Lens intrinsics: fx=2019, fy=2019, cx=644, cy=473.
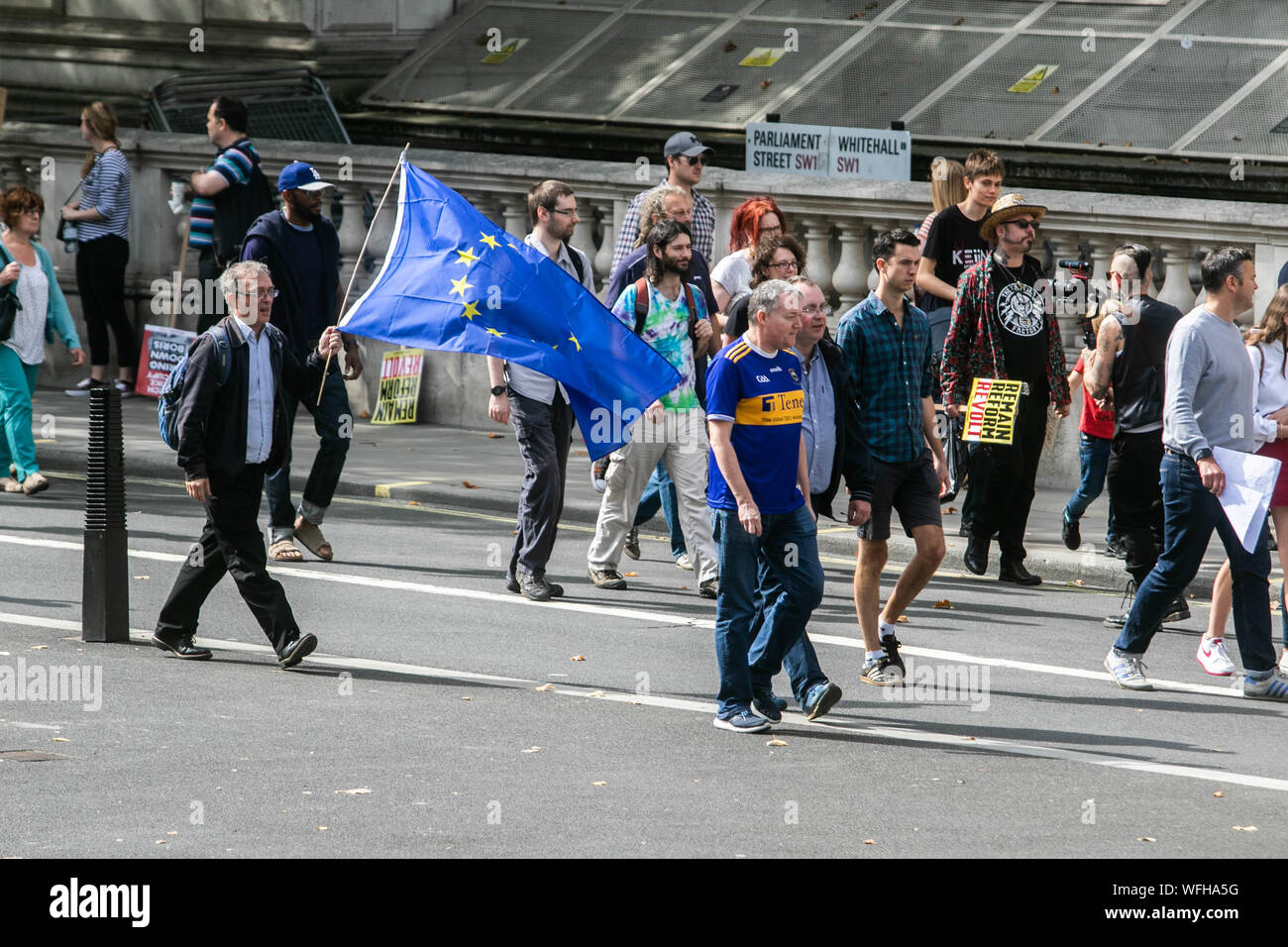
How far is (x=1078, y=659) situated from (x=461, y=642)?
2.91 metres

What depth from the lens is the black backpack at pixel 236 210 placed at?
15.4m

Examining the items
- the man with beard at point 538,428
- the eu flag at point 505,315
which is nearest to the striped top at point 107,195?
the man with beard at point 538,428

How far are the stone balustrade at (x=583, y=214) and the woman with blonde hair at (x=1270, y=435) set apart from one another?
190 inches

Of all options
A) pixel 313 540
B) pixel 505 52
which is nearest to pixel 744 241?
pixel 313 540

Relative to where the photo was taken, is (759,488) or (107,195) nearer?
(759,488)

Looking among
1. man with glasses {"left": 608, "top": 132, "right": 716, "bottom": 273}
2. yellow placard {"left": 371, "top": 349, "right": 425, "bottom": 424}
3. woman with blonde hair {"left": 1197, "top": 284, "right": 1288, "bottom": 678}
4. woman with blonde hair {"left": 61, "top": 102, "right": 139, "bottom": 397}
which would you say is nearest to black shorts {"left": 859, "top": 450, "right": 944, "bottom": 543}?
woman with blonde hair {"left": 1197, "top": 284, "right": 1288, "bottom": 678}

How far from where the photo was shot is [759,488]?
7910mm

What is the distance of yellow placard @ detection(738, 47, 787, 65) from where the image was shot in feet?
74.3

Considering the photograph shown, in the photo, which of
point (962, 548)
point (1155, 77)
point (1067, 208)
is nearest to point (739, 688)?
point (962, 548)

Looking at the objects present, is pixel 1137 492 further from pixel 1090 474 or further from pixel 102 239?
pixel 102 239

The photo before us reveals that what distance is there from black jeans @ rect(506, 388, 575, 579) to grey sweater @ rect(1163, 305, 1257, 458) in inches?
126

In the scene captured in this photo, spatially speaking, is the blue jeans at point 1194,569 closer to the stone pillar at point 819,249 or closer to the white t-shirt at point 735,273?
the white t-shirt at point 735,273

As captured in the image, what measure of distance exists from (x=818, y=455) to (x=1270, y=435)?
2266 millimetres

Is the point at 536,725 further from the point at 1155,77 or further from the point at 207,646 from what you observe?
the point at 1155,77
